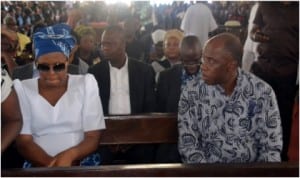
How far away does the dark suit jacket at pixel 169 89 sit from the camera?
326cm

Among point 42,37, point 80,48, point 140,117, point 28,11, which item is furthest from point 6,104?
point 28,11

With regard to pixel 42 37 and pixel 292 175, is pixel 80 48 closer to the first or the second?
pixel 42 37

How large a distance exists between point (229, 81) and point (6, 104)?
105 centimetres

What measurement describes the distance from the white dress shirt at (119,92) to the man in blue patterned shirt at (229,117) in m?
1.05

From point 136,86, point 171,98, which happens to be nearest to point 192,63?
point 171,98

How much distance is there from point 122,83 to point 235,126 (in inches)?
50.2

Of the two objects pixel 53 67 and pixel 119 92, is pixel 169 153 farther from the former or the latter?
pixel 53 67

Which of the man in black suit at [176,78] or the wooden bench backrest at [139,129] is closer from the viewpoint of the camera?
the wooden bench backrest at [139,129]

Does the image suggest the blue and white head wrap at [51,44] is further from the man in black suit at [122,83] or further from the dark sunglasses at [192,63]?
the dark sunglasses at [192,63]

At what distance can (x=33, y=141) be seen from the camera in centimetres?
226

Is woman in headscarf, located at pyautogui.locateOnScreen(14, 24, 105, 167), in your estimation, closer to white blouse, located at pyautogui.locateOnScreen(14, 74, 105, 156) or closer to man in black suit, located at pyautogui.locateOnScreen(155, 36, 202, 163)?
white blouse, located at pyautogui.locateOnScreen(14, 74, 105, 156)

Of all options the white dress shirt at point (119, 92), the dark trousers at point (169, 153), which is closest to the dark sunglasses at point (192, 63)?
the white dress shirt at point (119, 92)

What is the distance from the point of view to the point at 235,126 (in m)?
2.34

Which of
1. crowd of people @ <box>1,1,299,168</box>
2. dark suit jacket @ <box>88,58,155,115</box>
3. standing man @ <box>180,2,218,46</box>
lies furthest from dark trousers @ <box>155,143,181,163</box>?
standing man @ <box>180,2,218,46</box>
